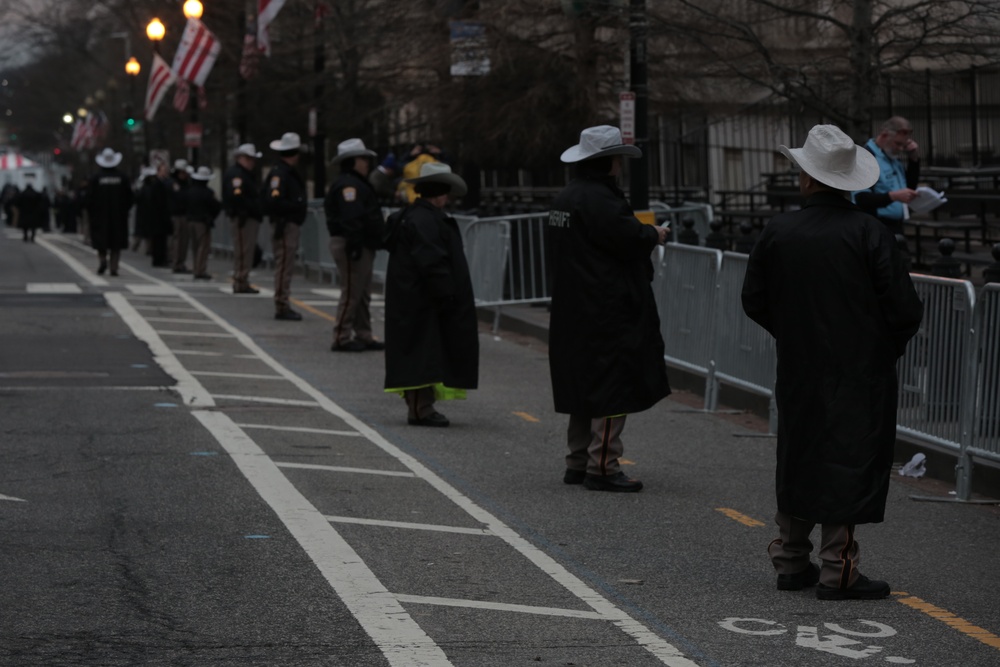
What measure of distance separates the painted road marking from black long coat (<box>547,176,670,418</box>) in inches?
28.5

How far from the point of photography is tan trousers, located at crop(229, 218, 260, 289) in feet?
76.0

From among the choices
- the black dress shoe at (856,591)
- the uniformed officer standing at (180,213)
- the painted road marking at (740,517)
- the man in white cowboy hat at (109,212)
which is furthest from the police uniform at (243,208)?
the black dress shoe at (856,591)

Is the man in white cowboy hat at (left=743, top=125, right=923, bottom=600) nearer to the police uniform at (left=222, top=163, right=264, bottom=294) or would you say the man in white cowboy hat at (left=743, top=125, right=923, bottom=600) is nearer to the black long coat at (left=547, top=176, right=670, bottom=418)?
the black long coat at (left=547, top=176, right=670, bottom=418)

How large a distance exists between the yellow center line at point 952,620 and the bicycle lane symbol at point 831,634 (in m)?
0.28

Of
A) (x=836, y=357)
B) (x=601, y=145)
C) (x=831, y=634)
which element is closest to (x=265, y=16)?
(x=601, y=145)

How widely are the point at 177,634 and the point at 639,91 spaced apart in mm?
11647

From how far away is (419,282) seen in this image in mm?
12039

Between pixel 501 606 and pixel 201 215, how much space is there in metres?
21.8

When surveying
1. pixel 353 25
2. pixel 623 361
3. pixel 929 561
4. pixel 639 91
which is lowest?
pixel 929 561

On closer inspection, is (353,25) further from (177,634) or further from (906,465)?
(177,634)

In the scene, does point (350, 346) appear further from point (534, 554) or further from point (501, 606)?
point (501, 606)

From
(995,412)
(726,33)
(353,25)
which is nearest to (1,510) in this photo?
(995,412)

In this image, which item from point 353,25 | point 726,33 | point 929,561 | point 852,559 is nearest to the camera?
point 852,559

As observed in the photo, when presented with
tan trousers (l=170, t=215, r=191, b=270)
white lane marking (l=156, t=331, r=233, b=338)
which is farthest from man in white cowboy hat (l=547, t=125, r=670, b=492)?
tan trousers (l=170, t=215, r=191, b=270)
